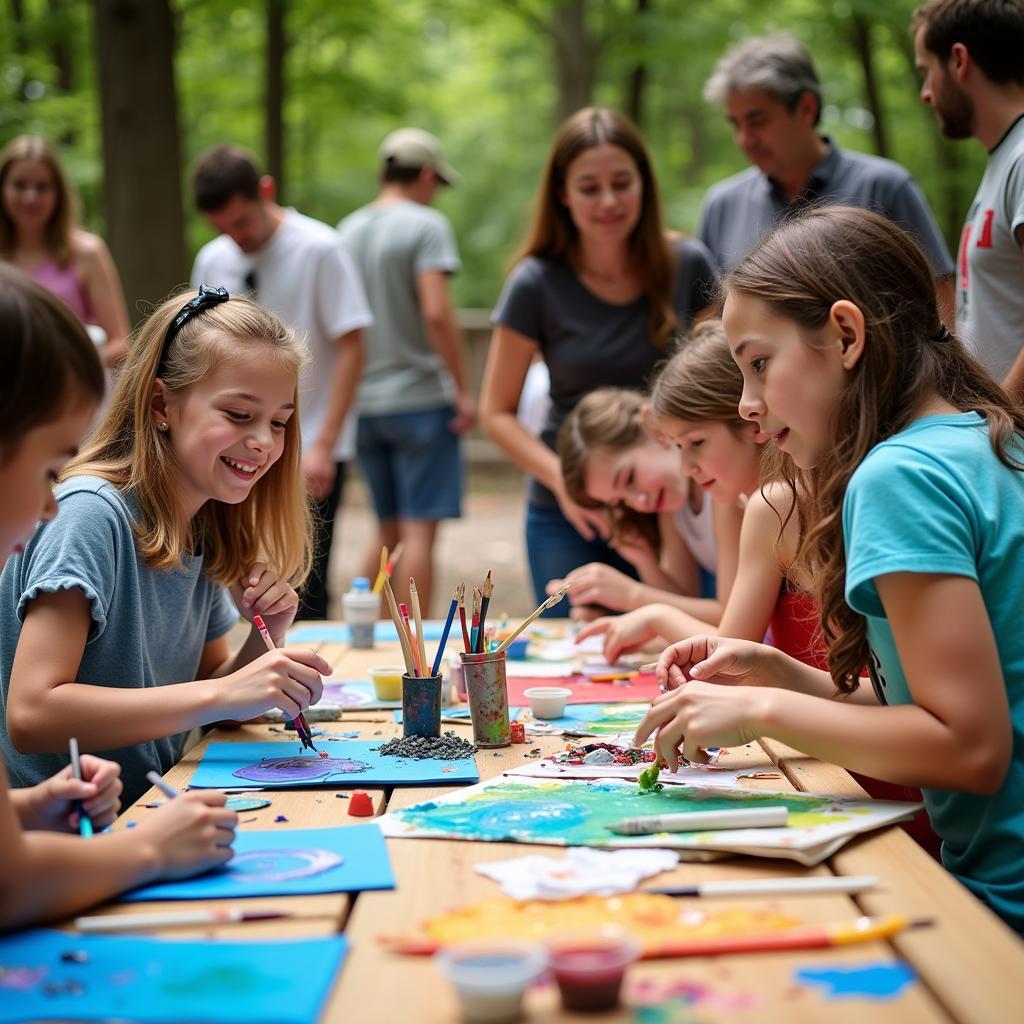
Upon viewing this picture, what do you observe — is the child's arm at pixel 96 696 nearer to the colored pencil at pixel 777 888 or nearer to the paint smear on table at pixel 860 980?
the colored pencil at pixel 777 888

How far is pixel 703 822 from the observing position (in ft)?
5.01

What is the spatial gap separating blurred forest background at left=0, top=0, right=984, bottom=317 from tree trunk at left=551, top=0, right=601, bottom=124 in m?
0.01

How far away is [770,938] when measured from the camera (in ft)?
3.98

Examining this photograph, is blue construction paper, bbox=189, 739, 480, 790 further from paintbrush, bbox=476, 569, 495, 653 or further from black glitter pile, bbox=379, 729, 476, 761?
paintbrush, bbox=476, 569, 495, 653

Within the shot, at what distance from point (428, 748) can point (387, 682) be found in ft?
1.54

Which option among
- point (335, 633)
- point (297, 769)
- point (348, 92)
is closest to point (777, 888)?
point (297, 769)

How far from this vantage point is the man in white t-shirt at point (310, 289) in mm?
4730

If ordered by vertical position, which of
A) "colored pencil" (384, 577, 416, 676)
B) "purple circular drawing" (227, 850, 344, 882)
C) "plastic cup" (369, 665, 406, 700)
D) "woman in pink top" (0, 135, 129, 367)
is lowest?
"plastic cup" (369, 665, 406, 700)

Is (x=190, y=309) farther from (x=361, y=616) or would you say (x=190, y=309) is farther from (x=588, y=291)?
(x=588, y=291)

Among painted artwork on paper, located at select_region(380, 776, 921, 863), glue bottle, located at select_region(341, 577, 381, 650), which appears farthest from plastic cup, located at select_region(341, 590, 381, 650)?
painted artwork on paper, located at select_region(380, 776, 921, 863)

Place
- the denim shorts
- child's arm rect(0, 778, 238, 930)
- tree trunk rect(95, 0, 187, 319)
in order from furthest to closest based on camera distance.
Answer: tree trunk rect(95, 0, 187, 319), the denim shorts, child's arm rect(0, 778, 238, 930)

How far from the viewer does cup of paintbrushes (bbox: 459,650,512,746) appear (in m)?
2.05

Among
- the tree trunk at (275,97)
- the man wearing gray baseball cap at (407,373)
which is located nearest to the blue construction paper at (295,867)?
the man wearing gray baseball cap at (407,373)

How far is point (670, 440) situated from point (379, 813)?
1.39 m
